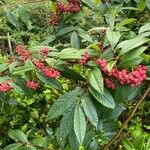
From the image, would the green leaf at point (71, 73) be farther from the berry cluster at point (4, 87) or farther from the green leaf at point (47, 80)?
the berry cluster at point (4, 87)

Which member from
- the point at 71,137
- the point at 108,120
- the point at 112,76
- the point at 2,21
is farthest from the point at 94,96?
the point at 2,21

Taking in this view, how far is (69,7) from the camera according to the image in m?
1.81

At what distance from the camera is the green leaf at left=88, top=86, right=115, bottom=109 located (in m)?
1.38

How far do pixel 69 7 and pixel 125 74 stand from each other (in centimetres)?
59

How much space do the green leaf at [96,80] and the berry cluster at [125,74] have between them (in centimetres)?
3

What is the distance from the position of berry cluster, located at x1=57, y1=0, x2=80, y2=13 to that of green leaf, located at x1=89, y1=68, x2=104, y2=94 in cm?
54

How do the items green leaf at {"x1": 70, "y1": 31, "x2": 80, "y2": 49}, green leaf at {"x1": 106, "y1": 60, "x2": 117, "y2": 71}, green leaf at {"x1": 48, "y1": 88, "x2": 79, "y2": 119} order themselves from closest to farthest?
green leaf at {"x1": 106, "y1": 60, "x2": 117, "y2": 71}, green leaf at {"x1": 48, "y1": 88, "x2": 79, "y2": 119}, green leaf at {"x1": 70, "y1": 31, "x2": 80, "y2": 49}

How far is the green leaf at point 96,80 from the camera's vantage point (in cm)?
133

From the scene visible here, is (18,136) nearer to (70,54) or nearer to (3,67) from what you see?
(3,67)

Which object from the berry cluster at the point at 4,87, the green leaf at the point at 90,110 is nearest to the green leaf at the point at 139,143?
the green leaf at the point at 90,110

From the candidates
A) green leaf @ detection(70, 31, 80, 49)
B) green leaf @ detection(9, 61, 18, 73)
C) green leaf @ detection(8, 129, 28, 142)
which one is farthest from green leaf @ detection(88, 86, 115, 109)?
green leaf @ detection(8, 129, 28, 142)

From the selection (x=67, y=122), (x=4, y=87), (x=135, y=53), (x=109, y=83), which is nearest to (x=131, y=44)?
(x=135, y=53)

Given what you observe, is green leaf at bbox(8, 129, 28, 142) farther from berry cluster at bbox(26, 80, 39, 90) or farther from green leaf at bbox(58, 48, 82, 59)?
green leaf at bbox(58, 48, 82, 59)

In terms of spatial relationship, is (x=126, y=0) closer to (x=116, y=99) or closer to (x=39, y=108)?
(x=116, y=99)
